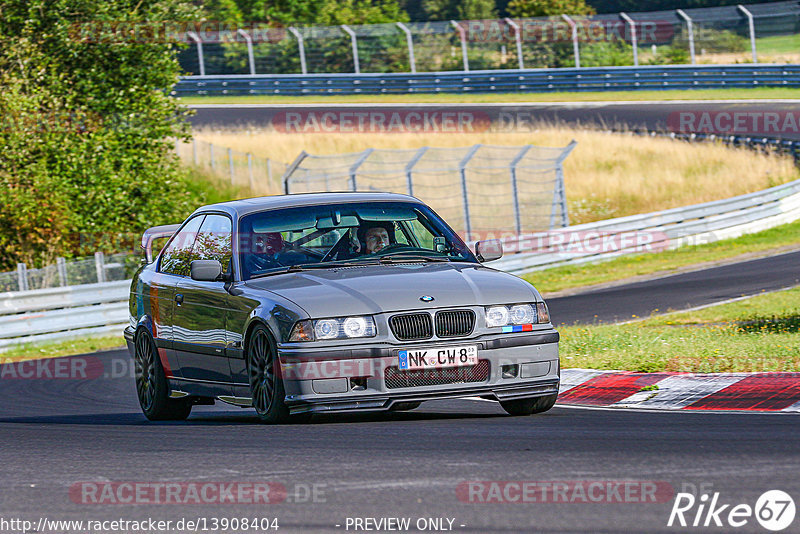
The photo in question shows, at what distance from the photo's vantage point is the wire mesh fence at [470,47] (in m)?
48.2

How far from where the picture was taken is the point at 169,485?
6.09 metres

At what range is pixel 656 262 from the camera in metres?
26.7

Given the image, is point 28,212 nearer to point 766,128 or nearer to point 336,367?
point 336,367

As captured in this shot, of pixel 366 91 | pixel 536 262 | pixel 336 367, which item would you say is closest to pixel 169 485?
pixel 336 367

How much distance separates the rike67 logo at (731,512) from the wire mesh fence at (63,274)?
1734 centimetres
